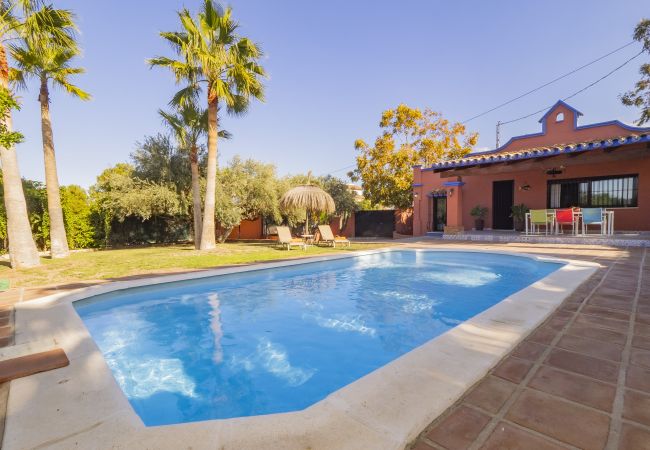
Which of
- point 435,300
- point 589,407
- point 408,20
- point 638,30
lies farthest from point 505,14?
point 589,407

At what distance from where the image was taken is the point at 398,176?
66.5ft

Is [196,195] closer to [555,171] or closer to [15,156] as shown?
[15,156]

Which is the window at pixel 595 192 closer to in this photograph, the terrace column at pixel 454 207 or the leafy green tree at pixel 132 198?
the terrace column at pixel 454 207

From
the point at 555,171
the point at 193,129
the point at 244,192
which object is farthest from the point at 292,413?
the point at 555,171

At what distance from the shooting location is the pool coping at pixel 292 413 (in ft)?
5.41

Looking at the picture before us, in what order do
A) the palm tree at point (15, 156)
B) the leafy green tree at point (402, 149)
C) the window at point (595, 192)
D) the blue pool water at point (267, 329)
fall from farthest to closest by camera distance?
the leafy green tree at point (402, 149) < the window at point (595, 192) < the palm tree at point (15, 156) < the blue pool water at point (267, 329)

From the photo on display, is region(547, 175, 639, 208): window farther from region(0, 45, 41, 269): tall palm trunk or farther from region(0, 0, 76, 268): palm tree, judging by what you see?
region(0, 45, 41, 269): tall palm trunk

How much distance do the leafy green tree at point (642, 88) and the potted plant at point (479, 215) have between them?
8116mm

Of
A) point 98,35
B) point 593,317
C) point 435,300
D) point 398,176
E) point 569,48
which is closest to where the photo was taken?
point 593,317

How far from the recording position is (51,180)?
35.6 feet

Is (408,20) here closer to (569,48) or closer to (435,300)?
(569,48)

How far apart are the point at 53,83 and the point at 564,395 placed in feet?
51.3

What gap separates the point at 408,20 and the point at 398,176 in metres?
8.81

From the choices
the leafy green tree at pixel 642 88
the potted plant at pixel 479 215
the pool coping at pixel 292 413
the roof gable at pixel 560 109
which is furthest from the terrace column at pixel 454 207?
the pool coping at pixel 292 413
